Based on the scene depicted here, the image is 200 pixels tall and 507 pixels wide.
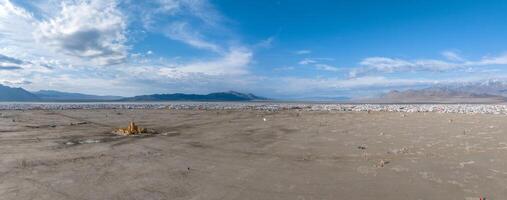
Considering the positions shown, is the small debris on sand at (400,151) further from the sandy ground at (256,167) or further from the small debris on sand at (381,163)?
the small debris on sand at (381,163)

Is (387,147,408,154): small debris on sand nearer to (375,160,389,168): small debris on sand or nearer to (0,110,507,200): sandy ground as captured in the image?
(0,110,507,200): sandy ground

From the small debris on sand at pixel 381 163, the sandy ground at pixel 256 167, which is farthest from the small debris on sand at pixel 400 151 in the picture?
the small debris on sand at pixel 381 163

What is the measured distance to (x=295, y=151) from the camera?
508 inches

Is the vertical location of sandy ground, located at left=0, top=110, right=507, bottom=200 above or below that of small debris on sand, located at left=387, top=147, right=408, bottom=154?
below

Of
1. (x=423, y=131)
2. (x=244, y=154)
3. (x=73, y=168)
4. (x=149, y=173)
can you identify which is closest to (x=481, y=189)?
(x=244, y=154)

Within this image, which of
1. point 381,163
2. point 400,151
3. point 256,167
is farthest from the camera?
point 400,151

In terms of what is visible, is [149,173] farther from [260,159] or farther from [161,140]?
[161,140]

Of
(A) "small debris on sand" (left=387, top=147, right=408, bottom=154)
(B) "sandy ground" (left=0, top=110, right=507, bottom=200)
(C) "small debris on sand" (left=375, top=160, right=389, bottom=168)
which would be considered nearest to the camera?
Answer: (B) "sandy ground" (left=0, top=110, right=507, bottom=200)

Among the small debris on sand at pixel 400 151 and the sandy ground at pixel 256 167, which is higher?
the small debris on sand at pixel 400 151

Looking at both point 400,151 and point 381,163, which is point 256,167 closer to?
point 381,163

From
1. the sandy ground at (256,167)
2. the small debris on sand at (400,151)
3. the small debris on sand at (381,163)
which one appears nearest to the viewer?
the sandy ground at (256,167)

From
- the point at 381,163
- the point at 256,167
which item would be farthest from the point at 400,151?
the point at 256,167

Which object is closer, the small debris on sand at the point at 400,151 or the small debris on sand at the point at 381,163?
the small debris on sand at the point at 381,163

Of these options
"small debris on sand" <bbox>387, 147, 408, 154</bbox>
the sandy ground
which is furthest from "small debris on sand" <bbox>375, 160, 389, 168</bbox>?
"small debris on sand" <bbox>387, 147, 408, 154</bbox>
